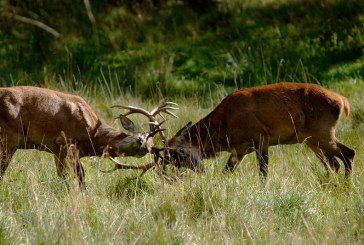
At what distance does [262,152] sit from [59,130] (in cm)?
205

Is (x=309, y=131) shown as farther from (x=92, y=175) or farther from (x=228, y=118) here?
(x=92, y=175)

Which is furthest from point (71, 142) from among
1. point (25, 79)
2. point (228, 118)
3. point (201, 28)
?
point (201, 28)

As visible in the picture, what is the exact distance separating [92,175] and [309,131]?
7.55 feet

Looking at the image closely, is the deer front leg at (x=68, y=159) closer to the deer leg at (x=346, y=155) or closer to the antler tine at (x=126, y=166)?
the antler tine at (x=126, y=166)

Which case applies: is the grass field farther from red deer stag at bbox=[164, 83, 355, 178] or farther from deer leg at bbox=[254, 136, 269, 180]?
red deer stag at bbox=[164, 83, 355, 178]

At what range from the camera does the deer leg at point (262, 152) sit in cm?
907

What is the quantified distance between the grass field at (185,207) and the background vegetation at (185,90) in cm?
2

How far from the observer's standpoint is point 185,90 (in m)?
14.1

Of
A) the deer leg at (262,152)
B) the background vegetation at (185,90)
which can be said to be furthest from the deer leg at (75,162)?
the deer leg at (262,152)

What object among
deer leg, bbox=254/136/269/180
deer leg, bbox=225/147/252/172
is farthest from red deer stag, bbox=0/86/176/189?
deer leg, bbox=254/136/269/180

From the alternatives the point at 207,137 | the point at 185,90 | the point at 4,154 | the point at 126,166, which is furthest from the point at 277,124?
the point at 185,90

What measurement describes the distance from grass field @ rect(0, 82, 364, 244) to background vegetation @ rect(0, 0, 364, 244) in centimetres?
2

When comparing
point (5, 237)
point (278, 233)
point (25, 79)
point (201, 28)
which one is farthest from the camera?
point (201, 28)

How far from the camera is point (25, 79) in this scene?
1361 centimetres
